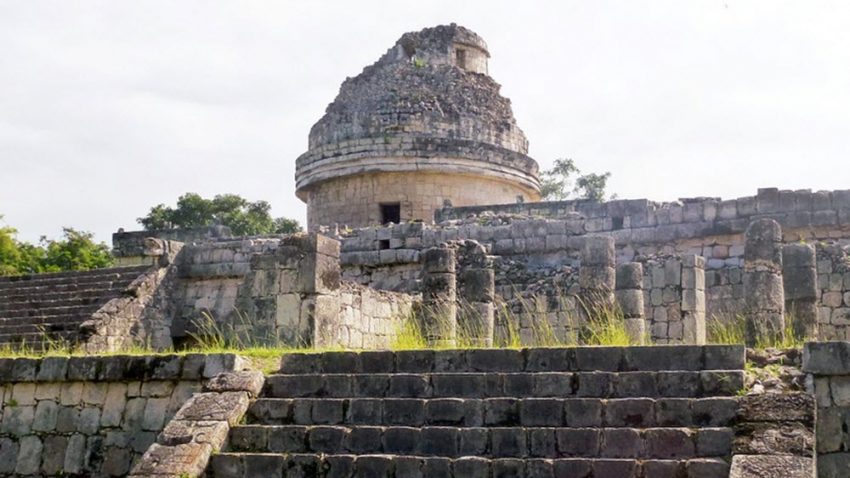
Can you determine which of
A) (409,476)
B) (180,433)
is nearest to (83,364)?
(180,433)

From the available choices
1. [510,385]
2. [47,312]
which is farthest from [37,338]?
[510,385]

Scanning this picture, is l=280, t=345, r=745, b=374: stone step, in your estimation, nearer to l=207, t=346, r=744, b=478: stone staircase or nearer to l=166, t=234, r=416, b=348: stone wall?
l=207, t=346, r=744, b=478: stone staircase

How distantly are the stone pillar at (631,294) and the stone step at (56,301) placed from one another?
33.3 ft

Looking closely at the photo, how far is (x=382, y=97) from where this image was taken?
73.9 ft

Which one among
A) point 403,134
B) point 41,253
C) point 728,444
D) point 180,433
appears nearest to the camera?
point 728,444

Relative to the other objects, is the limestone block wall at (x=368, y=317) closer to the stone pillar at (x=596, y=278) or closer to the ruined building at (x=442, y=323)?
the ruined building at (x=442, y=323)

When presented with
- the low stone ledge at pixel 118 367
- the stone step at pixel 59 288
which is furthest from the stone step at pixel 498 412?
the stone step at pixel 59 288

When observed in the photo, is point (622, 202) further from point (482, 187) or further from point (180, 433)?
point (180, 433)

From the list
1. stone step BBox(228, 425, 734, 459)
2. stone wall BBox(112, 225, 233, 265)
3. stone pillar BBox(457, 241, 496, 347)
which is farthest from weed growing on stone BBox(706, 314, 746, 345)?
stone wall BBox(112, 225, 233, 265)

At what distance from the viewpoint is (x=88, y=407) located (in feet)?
36.9

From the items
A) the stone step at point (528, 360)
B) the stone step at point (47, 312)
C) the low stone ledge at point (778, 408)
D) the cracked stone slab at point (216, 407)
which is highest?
the stone step at point (47, 312)

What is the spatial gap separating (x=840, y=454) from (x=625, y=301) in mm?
4141

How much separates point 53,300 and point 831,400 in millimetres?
14825

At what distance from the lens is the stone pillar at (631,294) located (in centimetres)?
1183
